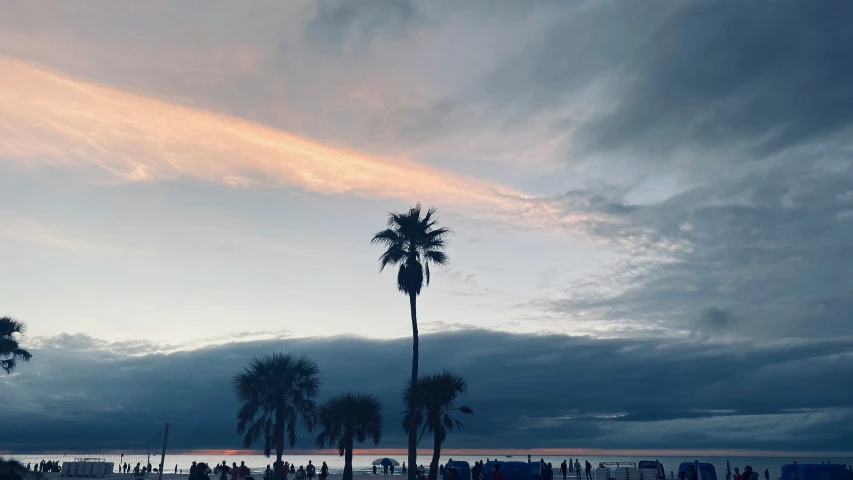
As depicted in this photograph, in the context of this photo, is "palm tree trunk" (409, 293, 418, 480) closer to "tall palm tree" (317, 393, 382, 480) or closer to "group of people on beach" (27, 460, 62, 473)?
"tall palm tree" (317, 393, 382, 480)

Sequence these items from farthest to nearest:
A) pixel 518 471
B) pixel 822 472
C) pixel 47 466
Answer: pixel 47 466 < pixel 518 471 < pixel 822 472

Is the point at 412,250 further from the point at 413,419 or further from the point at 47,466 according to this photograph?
the point at 47,466

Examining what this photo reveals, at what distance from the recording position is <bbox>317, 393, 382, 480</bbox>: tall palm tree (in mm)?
43062

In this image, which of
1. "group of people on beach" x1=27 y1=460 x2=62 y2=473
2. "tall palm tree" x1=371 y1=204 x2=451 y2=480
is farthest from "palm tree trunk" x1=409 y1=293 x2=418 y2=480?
"group of people on beach" x1=27 y1=460 x2=62 y2=473

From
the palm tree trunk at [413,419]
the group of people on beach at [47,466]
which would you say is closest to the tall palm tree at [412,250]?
the palm tree trunk at [413,419]

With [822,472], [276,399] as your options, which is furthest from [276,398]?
[822,472]

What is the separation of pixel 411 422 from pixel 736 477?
1754 cm

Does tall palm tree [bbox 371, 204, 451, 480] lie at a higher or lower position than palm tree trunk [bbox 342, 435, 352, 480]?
higher

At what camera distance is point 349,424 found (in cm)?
4303

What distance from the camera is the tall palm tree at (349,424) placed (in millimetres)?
43062

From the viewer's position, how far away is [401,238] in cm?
4462

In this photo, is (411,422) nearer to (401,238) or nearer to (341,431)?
(341,431)

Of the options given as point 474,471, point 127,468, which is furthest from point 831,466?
point 127,468

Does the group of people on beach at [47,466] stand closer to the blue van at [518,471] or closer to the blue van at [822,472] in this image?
the blue van at [518,471]
